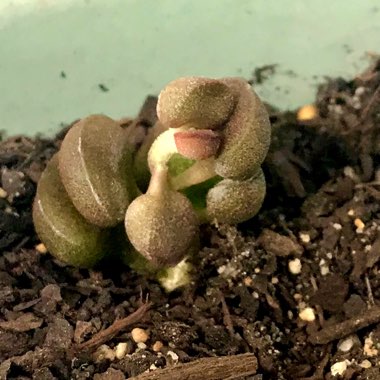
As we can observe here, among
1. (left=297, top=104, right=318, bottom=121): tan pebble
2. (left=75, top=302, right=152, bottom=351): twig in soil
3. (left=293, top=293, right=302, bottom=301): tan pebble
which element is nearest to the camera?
(left=75, top=302, right=152, bottom=351): twig in soil

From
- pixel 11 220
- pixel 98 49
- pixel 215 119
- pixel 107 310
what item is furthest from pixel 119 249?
pixel 98 49

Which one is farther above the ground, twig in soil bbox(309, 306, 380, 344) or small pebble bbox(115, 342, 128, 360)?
small pebble bbox(115, 342, 128, 360)

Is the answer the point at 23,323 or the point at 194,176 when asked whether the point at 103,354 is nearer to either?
the point at 23,323

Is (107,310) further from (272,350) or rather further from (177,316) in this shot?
(272,350)

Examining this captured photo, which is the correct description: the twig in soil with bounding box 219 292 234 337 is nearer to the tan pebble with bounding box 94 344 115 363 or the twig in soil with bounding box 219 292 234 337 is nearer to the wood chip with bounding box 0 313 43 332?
the tan pebble with bounding box 94 344 115 363

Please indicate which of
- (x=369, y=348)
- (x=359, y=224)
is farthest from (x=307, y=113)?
(x=369, y=348)

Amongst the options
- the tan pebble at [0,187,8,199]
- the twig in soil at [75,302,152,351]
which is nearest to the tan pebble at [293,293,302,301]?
the twig in soil at [75,302,152,351]

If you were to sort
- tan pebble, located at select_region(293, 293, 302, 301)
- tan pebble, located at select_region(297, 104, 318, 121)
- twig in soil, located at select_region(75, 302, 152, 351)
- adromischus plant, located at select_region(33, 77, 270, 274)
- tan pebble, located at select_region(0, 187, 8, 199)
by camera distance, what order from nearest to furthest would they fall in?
adromischus plant, located at select_region(33, 77, 270, 274), twig in soil, located at select_region(75, 302, 152, 351), tan pebble, located at select_region(293, 293, 302, 301), tan pebble, located at select_region(0, 187, 8, 199), tan pebble, located at select_region(297, 104, 318, 121)
